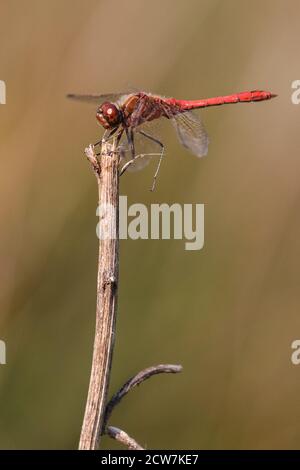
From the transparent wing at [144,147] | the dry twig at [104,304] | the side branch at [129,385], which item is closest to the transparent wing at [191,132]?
the transparent wing at [144,147]

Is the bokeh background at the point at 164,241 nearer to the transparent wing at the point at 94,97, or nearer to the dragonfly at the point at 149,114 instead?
the dragonfly at the point at 149,114

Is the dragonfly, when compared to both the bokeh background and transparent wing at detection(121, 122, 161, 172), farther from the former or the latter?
the bokeh background

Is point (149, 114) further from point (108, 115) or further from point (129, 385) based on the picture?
point (129, 385)

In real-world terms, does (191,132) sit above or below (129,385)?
above

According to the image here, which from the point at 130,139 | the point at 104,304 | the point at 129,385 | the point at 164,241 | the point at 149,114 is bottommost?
the point at 129,385

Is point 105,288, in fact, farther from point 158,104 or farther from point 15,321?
point 15,321

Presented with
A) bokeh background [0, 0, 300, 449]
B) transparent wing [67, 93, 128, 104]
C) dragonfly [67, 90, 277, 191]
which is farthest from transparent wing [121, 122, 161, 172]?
bokeh background [0, 0, 300, 449]

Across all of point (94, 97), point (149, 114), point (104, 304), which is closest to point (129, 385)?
point (104, 304)
